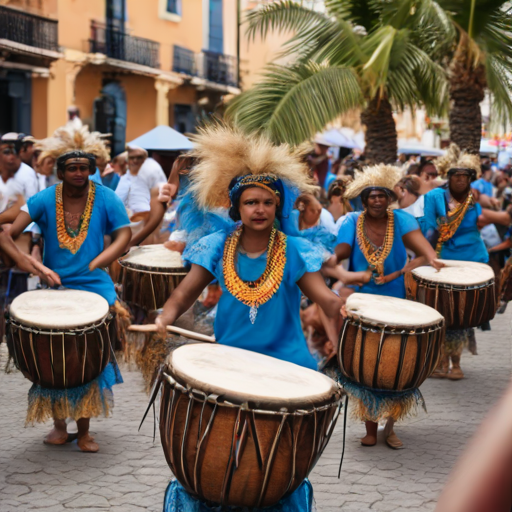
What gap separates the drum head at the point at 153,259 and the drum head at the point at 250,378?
372 centimetres

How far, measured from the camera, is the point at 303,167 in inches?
157

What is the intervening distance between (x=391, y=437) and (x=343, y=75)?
731 centimetres

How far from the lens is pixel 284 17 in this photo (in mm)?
13328

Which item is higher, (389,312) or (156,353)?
(389,312)

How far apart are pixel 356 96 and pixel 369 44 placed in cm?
81

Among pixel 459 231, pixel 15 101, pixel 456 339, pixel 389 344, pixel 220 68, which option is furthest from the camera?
pixel 220 68

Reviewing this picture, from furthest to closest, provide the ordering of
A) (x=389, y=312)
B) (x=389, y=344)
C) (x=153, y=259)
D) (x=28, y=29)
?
(x=28, y=29) → (x=153, y=259) → (x=389, y=312) → (x=389, y=344)

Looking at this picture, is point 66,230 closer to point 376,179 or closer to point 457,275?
point 376,179

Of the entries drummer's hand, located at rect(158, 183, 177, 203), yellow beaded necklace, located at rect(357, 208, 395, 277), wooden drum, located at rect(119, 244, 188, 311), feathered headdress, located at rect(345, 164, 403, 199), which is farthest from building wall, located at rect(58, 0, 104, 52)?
yellow beaded necklace, located at rect(357, 208, 395, 277)

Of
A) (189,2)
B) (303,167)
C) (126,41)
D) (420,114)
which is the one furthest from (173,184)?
(420,114)

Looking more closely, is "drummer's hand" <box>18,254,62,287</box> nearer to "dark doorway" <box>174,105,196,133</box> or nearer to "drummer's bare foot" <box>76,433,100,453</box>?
"drummer's bare foot" <box>76,433,100,453</box>

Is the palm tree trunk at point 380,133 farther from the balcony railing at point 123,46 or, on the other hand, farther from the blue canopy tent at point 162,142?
the balcony railing at point 123,46

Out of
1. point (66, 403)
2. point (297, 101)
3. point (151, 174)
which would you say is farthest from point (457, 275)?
point (297, 101)

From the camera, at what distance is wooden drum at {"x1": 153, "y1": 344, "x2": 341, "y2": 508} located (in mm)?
2793
